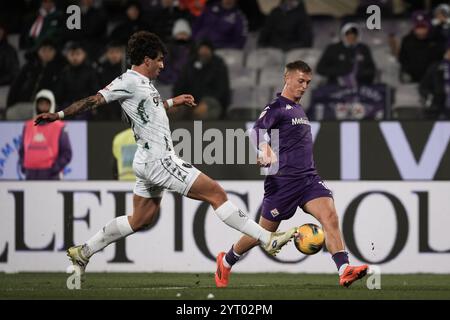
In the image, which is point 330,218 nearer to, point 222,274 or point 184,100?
point 222,274

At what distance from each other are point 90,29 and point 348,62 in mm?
3884

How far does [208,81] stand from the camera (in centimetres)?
1516

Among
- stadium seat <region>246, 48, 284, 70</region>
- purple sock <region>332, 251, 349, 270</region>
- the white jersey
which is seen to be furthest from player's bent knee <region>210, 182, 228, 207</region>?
stadium seat <region>246, 48, 284, 70</region>

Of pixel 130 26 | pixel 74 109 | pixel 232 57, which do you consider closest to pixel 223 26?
pixel 232 57

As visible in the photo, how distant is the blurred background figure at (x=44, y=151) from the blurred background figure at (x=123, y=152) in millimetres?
583

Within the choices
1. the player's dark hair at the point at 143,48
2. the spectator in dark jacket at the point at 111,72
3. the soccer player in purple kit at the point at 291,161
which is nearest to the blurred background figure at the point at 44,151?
the spectator in dark jacket at the point at 111,72

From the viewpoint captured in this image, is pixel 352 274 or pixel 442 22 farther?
pixel 442 22

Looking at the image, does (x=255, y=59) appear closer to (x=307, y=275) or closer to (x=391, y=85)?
(x=391, y=85)

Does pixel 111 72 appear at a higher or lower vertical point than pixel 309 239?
higher

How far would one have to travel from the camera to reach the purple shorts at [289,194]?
9.98 metres

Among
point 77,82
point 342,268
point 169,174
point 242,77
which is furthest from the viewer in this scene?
point 242,77

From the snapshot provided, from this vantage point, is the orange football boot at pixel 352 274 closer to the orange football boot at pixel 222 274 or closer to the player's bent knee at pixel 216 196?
the player's bent knee at pixel 216 196
